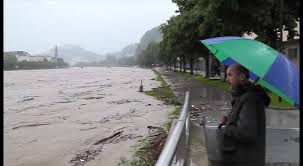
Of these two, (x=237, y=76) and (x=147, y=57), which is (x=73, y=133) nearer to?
(x=237, y=76)

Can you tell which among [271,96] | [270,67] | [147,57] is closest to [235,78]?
[270,67]

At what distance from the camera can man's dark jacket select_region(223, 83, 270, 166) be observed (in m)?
4.36

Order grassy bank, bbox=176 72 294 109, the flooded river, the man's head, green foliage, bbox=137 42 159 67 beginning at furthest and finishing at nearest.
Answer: green foliage, bbox=137 42 159 67, grassy bank, bbox=176 72 294 109, the flooded river, the man's head

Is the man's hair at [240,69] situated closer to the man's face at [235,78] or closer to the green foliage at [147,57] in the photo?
the man's face at [235,78]

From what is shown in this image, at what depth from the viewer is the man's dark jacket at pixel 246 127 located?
14.3ft

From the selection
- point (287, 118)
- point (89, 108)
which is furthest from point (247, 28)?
point (287, 118)

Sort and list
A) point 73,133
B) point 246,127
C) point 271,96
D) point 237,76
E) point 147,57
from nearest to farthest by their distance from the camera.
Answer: point 246,127 → point 237,76 → point 73,133 → point 271,96 → point 147,57

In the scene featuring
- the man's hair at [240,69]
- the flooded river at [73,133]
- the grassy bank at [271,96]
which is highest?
the man's hair at [240,69]

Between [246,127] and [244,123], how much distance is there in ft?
0.13

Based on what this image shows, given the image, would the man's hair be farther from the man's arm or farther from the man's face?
the man's arm

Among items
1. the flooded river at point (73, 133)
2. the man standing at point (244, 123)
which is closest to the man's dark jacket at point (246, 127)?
the man standing at point (244, 123)

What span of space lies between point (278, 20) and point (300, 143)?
20405 mm

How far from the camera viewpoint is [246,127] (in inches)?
171

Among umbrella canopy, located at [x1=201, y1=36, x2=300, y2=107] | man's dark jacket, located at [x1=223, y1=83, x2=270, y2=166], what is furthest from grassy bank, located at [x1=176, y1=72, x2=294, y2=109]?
man's dark jacket, located at [x1=223, y1=83, x2=270, y2=166]
